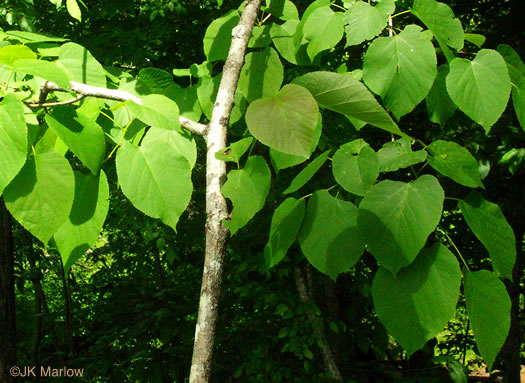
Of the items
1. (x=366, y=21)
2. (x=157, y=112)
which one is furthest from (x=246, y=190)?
(x=366, y=21)

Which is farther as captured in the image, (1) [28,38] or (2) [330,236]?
(1) [28,38]

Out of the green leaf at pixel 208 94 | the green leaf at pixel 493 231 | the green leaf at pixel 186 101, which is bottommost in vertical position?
the green leaf at pixel 186 101

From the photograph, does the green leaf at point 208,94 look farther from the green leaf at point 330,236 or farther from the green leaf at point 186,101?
the green leaf at point 330,236

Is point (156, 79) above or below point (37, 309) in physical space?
above

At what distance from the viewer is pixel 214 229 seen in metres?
0.59

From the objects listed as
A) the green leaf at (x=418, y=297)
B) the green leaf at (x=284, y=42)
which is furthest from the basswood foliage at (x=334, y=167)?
the green leaf at (x=284, y=42)

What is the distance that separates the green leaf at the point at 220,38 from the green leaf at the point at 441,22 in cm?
44

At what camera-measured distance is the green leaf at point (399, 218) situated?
0.52m

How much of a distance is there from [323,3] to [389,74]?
0.33 m

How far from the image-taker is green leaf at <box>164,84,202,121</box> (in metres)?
1.06

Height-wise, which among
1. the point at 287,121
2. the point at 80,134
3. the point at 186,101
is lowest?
the point at 186,101

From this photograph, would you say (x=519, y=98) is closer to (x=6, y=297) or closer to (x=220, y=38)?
(x=220, y=38)

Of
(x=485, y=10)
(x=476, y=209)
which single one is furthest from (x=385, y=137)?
(x=476, y=209)

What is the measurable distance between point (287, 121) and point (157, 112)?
0.28 metres
